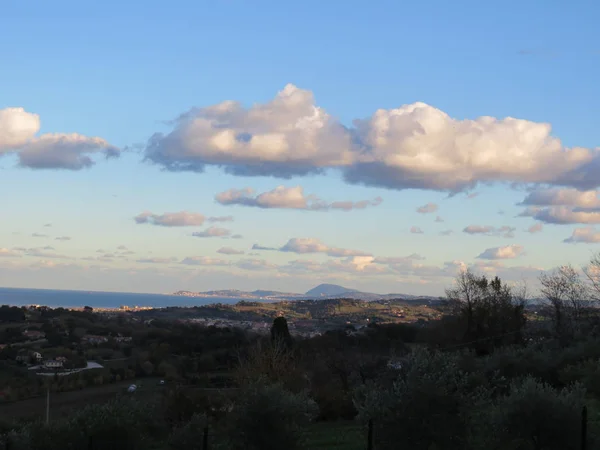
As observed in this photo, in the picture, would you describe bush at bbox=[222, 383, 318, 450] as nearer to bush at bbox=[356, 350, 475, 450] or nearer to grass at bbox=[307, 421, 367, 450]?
bush at bbox=[356, 350, 475, 450]

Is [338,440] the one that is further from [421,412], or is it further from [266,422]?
[421,412]

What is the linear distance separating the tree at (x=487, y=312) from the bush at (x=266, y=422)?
39711 mm

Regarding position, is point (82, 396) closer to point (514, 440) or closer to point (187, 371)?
point (187, 371)

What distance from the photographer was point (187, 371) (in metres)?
54.9

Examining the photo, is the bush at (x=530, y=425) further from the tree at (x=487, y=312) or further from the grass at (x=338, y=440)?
the tree at (x=487, y=312)

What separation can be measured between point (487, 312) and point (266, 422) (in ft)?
138

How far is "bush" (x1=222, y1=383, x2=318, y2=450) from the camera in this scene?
1255 cm

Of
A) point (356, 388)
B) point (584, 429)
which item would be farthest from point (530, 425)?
point (356, 388)

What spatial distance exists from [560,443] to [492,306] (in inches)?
1648

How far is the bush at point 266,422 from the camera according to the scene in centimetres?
1255

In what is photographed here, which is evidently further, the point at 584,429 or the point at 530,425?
the point at 530,425

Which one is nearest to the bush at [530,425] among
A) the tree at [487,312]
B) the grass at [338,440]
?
the grass at [338,440]

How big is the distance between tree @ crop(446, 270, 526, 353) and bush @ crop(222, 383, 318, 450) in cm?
3971

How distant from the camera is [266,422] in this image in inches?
501
